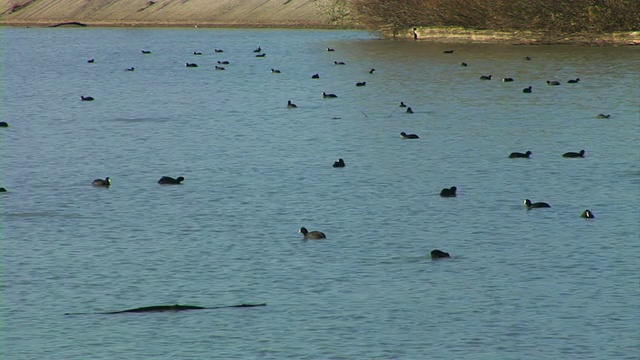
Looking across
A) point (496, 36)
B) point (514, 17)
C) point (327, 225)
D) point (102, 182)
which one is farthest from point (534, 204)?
point (496, 36)

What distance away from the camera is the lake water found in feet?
43.5

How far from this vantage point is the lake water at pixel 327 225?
13273 millimetres

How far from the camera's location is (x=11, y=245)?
17547 mm

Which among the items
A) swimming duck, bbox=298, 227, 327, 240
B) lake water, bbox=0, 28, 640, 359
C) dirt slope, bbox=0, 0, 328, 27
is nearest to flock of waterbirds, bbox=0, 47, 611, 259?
swimming duck, bbox=298, 227, 327, 240

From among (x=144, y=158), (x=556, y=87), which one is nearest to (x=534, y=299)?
(x=144, y=158)

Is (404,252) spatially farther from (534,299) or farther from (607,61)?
(607,61)

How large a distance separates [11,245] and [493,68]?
33.8 meters

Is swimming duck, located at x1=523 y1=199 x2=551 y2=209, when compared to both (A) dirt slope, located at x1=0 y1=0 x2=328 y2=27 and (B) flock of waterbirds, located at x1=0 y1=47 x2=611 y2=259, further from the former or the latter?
(A) dirt slope, located at x1=0 y1=0 x2=328 y2=27

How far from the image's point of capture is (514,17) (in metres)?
65.4

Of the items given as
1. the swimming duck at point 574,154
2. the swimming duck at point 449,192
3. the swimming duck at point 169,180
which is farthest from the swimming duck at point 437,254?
the swimming duck at point 574,154

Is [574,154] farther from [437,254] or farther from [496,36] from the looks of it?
[496,36]

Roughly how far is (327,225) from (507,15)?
159 feet

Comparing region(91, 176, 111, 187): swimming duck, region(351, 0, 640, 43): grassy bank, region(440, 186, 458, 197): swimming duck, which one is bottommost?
region(351, 0, 640, 43): grassy bank

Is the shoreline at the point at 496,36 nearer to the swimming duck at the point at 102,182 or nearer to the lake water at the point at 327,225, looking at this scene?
the lake water at the point at 327,225
